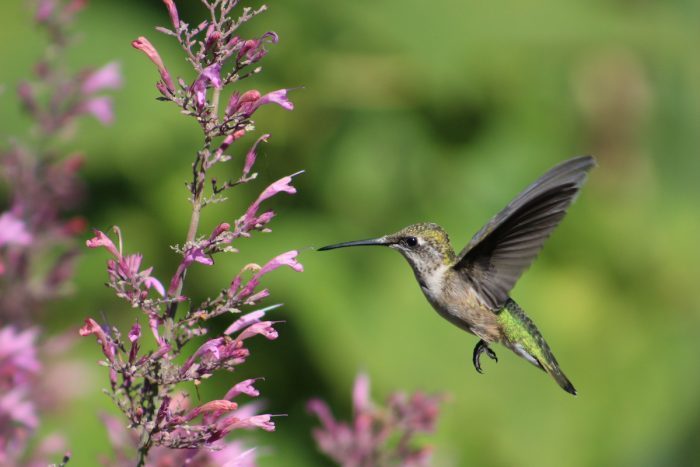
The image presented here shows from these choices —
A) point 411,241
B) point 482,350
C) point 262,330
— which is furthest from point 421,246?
point 262,330

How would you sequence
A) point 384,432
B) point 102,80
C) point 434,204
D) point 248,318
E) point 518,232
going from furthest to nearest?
point 434,204
point 102,80
point 518,232
point 384,432
point 248,318

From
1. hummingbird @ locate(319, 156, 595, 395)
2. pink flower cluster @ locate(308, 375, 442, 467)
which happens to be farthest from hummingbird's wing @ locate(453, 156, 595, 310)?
pink flower cluster @ locate(308, 375, 442, 467)

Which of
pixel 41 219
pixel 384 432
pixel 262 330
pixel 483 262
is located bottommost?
pixel 384 432

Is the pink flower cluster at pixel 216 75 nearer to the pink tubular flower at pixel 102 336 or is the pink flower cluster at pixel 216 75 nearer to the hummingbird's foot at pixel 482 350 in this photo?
the pink tubular flower at pixel 102 336

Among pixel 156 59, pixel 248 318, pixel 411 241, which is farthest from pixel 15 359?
pixel 411 241

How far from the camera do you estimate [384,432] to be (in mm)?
2420

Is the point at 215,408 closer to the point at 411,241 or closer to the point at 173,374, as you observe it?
the point at 173,374

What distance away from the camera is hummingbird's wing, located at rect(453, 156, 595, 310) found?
2.44m

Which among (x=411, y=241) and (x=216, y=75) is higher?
(x=216, y=75)

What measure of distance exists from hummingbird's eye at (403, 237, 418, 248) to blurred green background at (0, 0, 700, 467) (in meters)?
2.14

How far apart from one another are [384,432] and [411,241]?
0.56 meters

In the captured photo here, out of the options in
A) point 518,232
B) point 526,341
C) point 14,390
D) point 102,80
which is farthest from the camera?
point 102,80

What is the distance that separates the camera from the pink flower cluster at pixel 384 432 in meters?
2.41

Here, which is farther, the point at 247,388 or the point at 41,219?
the point at 41,219
